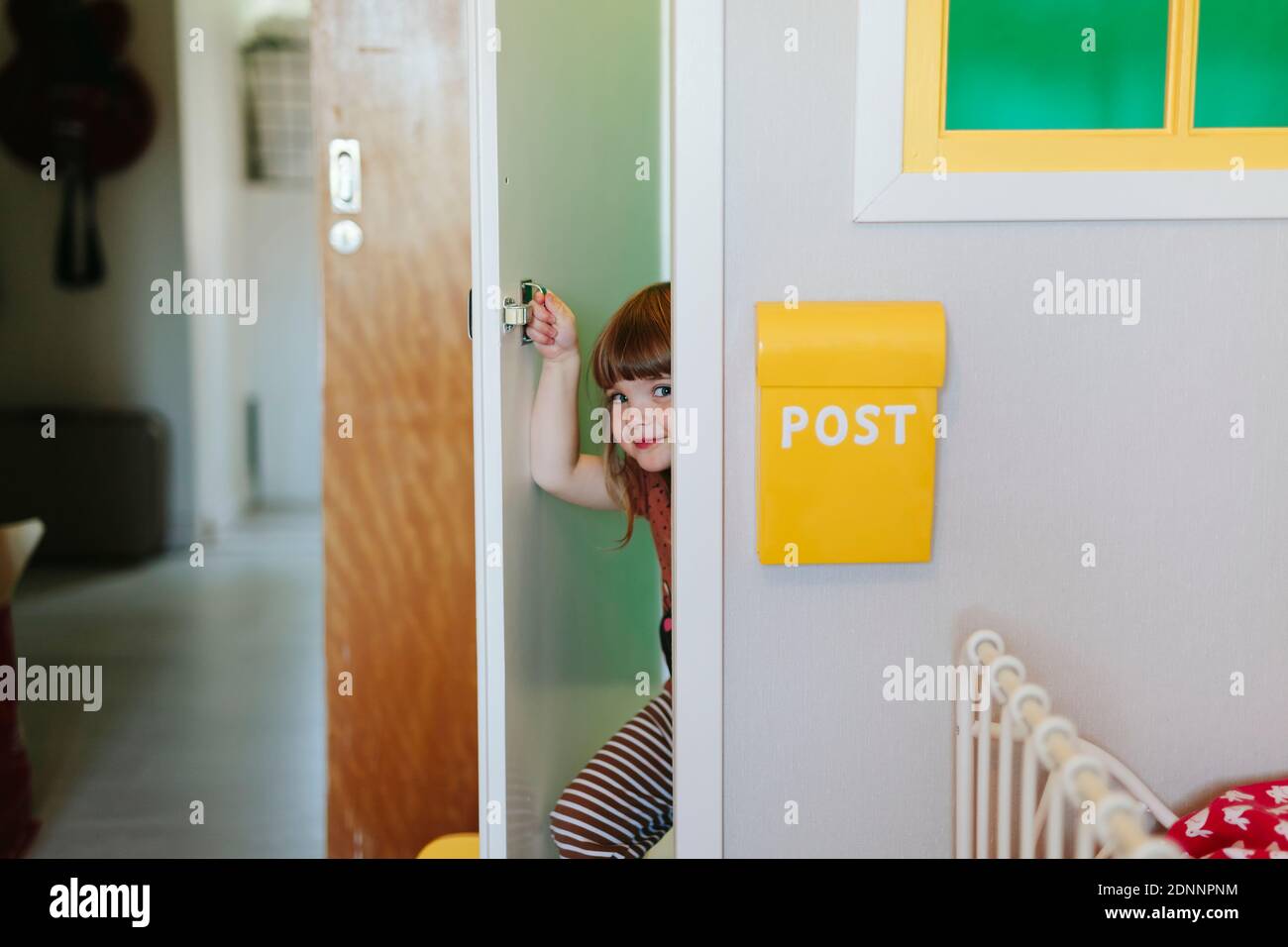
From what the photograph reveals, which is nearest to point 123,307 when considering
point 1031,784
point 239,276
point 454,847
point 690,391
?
point 239,276

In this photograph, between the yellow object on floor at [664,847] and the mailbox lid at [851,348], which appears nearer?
the mailbox lid at [851,348]

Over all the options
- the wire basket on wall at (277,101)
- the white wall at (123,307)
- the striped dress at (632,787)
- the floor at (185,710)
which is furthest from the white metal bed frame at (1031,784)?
the wire basket on wall at (277,101)

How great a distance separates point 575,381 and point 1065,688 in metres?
0.60

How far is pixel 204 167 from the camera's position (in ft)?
12.0

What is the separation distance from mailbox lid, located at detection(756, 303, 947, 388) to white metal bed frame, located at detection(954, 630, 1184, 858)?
231 mm

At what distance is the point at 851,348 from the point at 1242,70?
40 cm

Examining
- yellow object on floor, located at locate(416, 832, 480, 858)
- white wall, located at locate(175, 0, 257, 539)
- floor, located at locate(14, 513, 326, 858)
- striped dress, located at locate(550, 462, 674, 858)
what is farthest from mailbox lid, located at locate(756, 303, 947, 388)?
white wall, located at locate(175, 0, 257, 539)

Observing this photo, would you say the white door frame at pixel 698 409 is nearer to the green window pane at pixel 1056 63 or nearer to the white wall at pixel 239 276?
the green window pane at pixel 1056 63

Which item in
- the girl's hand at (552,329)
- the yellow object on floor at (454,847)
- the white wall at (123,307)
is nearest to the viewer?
the girl's hand at (552,329)

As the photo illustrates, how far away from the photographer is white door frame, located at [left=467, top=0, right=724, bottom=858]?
78cm

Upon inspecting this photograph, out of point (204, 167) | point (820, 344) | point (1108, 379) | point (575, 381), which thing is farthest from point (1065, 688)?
point (204, 167)

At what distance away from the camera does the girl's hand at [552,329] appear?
1037 mm

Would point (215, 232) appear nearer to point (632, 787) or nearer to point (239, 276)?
point (239, 276)
